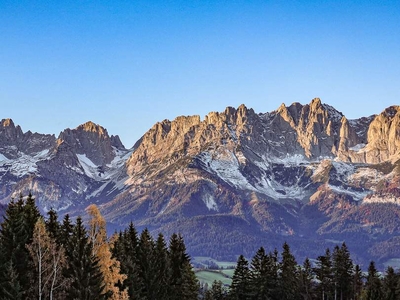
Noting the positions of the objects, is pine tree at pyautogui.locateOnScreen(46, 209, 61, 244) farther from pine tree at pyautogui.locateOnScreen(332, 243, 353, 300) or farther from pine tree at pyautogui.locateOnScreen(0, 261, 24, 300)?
pine tree at pyautogui.locateOnScreen(332, 243, 353, 300)

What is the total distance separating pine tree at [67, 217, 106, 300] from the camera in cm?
6781

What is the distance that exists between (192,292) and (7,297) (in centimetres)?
4630

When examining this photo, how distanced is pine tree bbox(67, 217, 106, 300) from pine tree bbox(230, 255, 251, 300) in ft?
184

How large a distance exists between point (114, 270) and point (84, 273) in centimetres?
399

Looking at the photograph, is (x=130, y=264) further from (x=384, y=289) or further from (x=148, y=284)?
(x=384, y=289)

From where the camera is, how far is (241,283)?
12300 cm

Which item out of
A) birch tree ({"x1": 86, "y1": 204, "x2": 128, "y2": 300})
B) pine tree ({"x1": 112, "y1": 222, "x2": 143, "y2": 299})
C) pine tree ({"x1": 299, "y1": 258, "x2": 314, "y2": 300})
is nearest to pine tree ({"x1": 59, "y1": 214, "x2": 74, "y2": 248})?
pine tree ({"x1": 112, "y1": 222, "x2": 143, "y2": 299})

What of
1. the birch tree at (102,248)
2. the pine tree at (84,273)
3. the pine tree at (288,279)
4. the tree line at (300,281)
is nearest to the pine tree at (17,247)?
the pine tree at (84,273)

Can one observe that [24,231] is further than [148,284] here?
No

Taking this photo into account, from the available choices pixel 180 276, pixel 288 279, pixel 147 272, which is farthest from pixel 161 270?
pixel 288 279

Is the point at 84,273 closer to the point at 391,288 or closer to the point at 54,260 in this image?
the point at 54,260

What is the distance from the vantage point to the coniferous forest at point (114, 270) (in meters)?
68.8

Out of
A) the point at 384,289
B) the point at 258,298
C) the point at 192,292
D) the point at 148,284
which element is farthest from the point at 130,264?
the point at 384,289

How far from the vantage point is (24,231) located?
77938 millimetres
